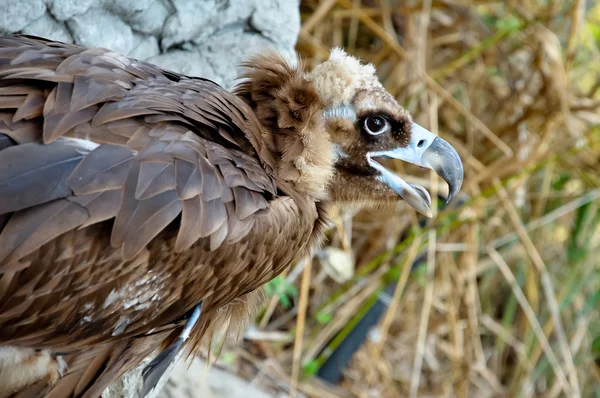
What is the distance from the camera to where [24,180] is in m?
1.73

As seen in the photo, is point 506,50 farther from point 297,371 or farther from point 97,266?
point 97,266

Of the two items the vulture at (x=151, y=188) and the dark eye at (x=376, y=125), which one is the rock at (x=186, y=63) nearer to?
the vulture at (x=151, y=188)

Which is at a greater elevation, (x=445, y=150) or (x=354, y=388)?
(x=445, y=150)

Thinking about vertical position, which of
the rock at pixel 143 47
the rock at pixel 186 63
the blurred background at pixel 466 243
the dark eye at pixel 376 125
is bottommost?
the blurred background at pixel 466 243

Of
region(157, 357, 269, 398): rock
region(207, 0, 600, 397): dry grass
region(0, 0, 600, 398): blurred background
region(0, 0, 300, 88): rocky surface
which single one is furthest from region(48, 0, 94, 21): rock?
region(207, 0, 600, 397): dry grass

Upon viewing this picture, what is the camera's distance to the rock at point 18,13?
2428 mm

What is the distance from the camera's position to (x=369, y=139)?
239cm

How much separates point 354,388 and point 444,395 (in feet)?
1.95

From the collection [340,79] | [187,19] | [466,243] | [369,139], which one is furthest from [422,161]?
[466,243]

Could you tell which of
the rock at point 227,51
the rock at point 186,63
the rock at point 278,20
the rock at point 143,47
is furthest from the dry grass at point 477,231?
the rock at point 143,47

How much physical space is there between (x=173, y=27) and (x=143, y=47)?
0.43 feet

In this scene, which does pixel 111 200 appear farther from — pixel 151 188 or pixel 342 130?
pixel 342 130

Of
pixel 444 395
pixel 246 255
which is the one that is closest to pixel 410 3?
pixel 444 395

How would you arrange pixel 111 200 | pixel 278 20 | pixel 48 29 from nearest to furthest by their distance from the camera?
1. pixel 111 200
2. pixel 48 29
3. pixel 278 20
